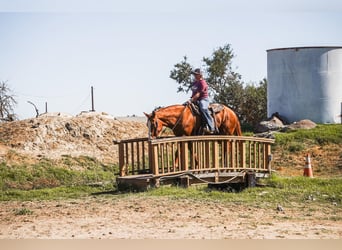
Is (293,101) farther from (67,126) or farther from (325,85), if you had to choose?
(67,126)

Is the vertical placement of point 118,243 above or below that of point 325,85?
below

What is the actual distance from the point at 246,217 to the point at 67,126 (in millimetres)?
7410

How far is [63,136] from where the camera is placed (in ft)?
46.3

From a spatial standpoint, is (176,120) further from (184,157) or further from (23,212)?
(23,212)

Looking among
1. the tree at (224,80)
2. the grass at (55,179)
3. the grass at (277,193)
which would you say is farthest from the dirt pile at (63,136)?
the grass at (277,193)

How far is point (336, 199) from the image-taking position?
9078 millimetres

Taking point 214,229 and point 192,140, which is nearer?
point 214,229

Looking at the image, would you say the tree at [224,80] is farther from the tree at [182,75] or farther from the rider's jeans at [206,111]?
the rider's jeans at [206,111]

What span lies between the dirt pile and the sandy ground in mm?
4431

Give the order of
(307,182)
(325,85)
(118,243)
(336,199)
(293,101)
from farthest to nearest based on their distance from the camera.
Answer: (293,101)
(325,85)
(307,182)
(336,199)
(118,243)

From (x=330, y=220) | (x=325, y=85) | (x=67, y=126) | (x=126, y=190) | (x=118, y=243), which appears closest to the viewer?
(x=118, y=243)

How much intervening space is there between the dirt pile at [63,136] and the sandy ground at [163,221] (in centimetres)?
443

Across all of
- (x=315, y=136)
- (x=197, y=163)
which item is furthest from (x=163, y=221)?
(x=315, y=136)

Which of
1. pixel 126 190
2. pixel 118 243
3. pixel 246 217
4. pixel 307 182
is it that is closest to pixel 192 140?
pixel 126 190
